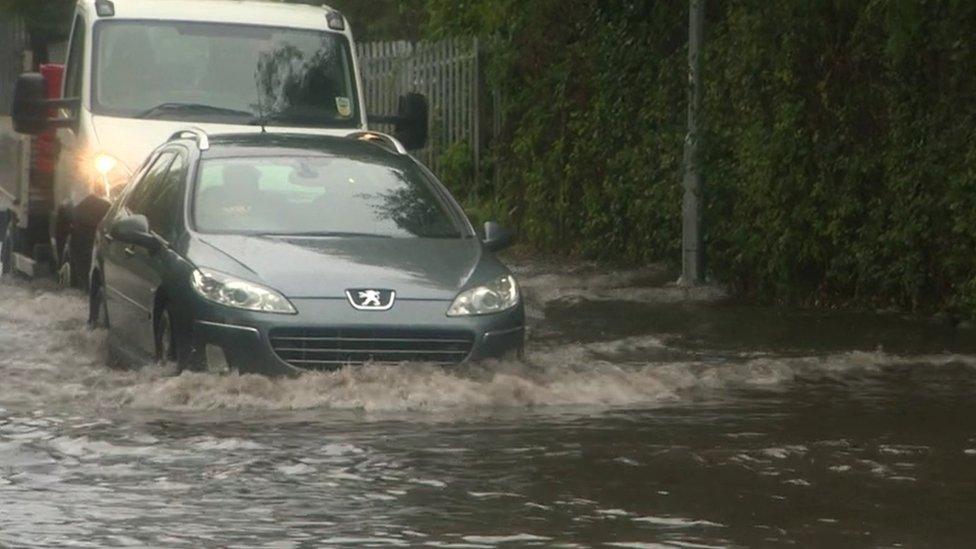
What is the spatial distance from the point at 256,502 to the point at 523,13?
1256 cm

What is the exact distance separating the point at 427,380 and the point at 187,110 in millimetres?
6230

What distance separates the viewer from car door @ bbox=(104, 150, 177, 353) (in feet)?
42.3

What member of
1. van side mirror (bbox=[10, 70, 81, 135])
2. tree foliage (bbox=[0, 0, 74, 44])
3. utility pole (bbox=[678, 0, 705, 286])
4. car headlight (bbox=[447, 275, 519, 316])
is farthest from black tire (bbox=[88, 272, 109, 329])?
tree foliage (bbox=[0, 0, 74, 44])

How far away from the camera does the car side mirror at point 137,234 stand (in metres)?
12.6

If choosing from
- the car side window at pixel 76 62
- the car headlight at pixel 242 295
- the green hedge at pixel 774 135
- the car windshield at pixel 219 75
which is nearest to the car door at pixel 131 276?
the car headlight at pixel 242 295

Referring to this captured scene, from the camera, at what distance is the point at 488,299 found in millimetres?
12117

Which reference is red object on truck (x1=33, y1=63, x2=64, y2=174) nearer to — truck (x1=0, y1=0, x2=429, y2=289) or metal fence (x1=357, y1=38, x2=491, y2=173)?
truck (x1=0, y1=0, x2=429, y2=289)

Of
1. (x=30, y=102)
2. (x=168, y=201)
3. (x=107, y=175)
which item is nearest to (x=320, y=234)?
(x=168, y=201)

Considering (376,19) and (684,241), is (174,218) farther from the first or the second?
(376,19)

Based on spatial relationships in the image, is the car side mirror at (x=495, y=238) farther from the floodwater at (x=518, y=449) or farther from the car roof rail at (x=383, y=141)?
the car roof rail at (x=383, y=141)

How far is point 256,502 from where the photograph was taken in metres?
8.77

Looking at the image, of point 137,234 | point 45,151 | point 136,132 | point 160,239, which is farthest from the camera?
point 45,151

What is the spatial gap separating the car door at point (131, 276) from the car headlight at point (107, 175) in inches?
78.2

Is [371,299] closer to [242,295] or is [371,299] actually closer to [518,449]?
[242,295]
